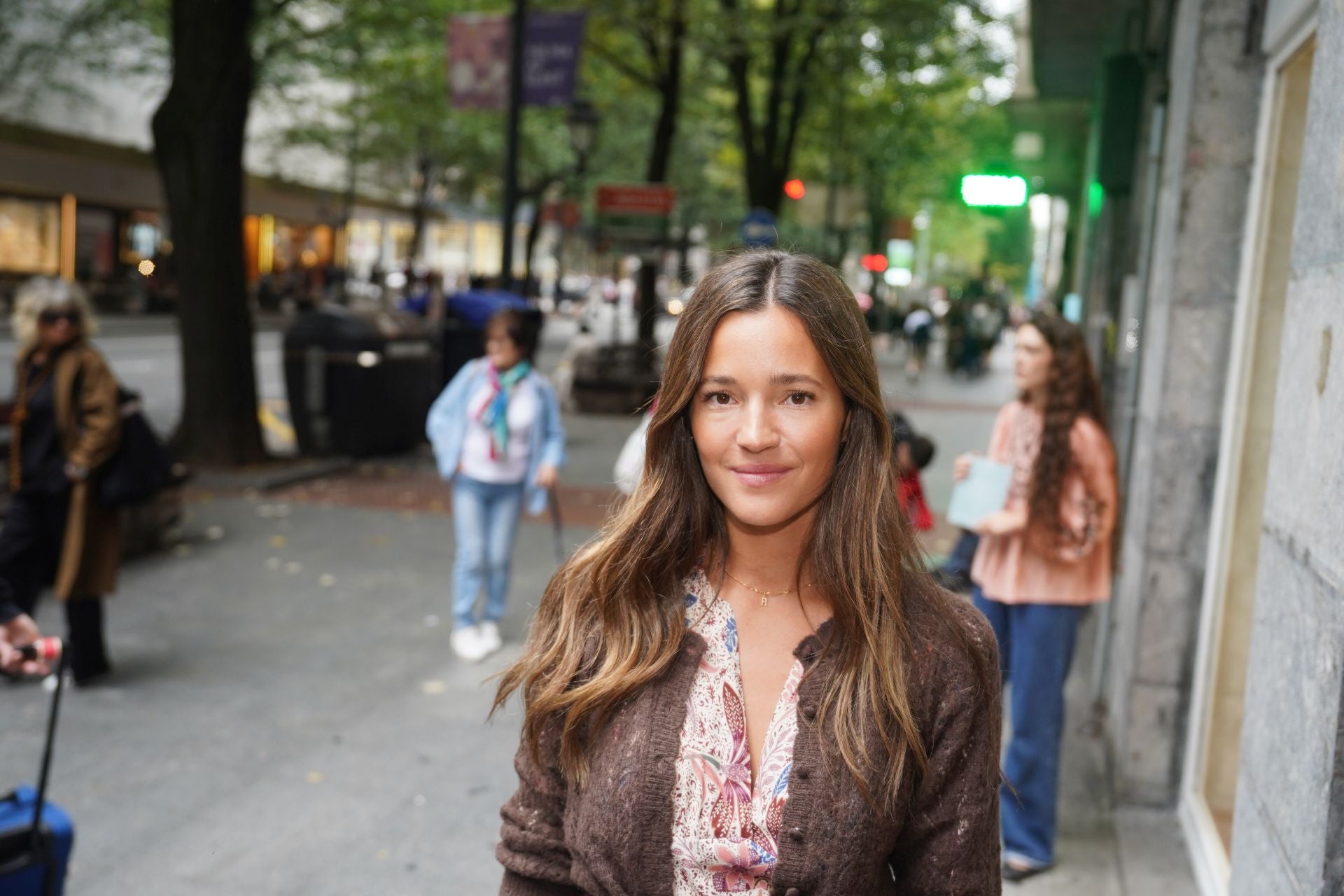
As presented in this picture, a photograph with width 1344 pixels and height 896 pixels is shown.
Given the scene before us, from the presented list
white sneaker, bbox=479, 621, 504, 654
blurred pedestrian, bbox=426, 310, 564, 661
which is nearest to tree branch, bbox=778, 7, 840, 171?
blurred pedestrian, bbox=426, 310, 564, 661

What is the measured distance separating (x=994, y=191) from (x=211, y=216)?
845 cm

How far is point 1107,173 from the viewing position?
328 inches

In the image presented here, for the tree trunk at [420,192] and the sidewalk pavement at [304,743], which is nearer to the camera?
the sidewalk pavement at [304,743]

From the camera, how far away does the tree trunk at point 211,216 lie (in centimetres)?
1220

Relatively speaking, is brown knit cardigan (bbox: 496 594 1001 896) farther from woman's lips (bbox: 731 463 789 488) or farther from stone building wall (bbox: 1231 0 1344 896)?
stone building wall (bbox: 1231 0 1344 896)

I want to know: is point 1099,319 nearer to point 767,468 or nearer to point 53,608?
point 53,608

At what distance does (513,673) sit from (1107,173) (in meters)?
7.18

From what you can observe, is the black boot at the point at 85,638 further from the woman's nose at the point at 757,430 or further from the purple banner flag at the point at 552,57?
the purple banner flag at the point at 552,57

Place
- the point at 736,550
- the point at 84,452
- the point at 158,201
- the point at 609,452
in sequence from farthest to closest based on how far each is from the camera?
the point at 158,201 < the point at 609,452 < the point at 84,452 < the point at 736,550

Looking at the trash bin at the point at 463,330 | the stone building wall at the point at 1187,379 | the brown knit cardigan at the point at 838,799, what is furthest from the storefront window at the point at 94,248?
the brown knit cardigan at the point at 838,799

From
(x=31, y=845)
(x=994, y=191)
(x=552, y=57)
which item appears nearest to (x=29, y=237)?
Result: (x=552, y=57)

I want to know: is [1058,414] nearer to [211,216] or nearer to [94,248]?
[211,216]

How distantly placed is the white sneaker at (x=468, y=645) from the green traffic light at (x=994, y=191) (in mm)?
9623

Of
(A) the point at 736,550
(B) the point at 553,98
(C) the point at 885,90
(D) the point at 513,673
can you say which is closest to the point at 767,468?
(A) the point at 736,550
